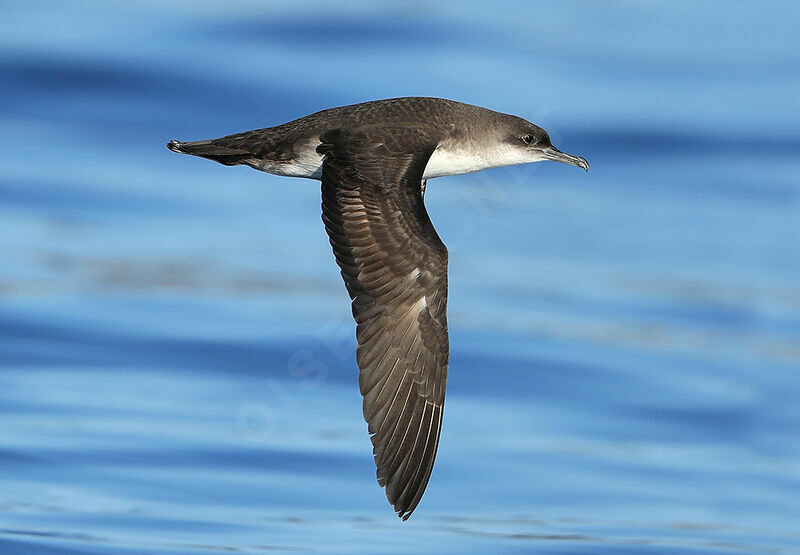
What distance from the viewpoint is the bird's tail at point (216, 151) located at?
33.0ft

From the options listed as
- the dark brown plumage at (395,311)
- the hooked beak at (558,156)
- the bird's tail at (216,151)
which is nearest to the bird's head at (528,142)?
the hooked beak at (558,156)

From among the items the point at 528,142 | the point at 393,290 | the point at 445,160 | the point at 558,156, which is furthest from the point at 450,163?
the point at 393,290

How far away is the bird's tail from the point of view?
10.0m

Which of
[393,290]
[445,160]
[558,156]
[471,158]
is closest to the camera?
[393,290]

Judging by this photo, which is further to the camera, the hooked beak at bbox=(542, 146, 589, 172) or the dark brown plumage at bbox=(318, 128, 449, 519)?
the hooked beak at bbox=(542, 146, 589, 172)

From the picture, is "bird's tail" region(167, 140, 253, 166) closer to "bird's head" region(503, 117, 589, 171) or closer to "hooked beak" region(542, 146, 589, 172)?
"bird's head" region(503, 117, 589, 171)

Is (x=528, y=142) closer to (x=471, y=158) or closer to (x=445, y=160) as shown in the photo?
(x=471, y=158)

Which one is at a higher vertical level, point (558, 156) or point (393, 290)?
point (558, 156)

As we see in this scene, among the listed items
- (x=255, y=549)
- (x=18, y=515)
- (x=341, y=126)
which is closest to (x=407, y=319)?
(x=341, y=126)

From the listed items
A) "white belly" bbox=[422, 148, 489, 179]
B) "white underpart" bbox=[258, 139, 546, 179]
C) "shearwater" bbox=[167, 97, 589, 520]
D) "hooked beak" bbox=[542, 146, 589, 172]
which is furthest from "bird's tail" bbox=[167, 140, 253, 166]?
"hooked beak" bbox=[542, 146, 589, 172]

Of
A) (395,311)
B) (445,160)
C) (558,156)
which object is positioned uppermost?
(558,156)

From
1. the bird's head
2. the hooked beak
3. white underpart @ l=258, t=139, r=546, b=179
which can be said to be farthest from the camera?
the hooked beak

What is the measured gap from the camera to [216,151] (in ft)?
33.0

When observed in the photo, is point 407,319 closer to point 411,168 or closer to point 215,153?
point 411,168
